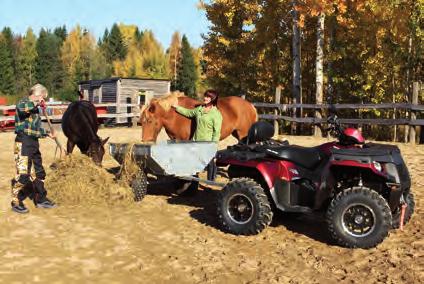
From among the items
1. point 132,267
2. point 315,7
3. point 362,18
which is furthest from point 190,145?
point 362,18

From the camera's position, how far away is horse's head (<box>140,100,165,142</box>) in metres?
7.69

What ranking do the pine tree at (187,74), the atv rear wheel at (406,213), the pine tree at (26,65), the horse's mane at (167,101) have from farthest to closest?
the pine tree at (26,65) < the pine tree at (187,74) < the horse's mane at (167,101) < the atv rear wheel at (406,213)

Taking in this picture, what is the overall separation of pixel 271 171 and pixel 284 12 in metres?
20.6

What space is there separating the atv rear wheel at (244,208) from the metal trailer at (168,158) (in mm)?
792

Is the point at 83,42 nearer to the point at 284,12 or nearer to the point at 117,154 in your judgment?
the point at 284,12

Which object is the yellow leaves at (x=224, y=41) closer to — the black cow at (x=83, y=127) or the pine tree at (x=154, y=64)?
the black cow at (x=83, y=127)

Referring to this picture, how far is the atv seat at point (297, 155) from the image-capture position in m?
5.50

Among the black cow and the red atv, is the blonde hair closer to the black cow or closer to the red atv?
the black cow

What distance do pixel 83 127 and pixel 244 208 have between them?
13.7ft

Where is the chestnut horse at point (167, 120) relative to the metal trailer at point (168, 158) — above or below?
above

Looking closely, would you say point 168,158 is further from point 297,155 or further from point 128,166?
point 297,155

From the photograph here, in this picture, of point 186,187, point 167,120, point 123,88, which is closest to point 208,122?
point 167,120

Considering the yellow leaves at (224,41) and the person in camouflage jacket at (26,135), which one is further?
the yellow leaves at (224,41)

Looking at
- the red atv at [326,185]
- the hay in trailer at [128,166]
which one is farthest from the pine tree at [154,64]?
the red atv at [326,185]
